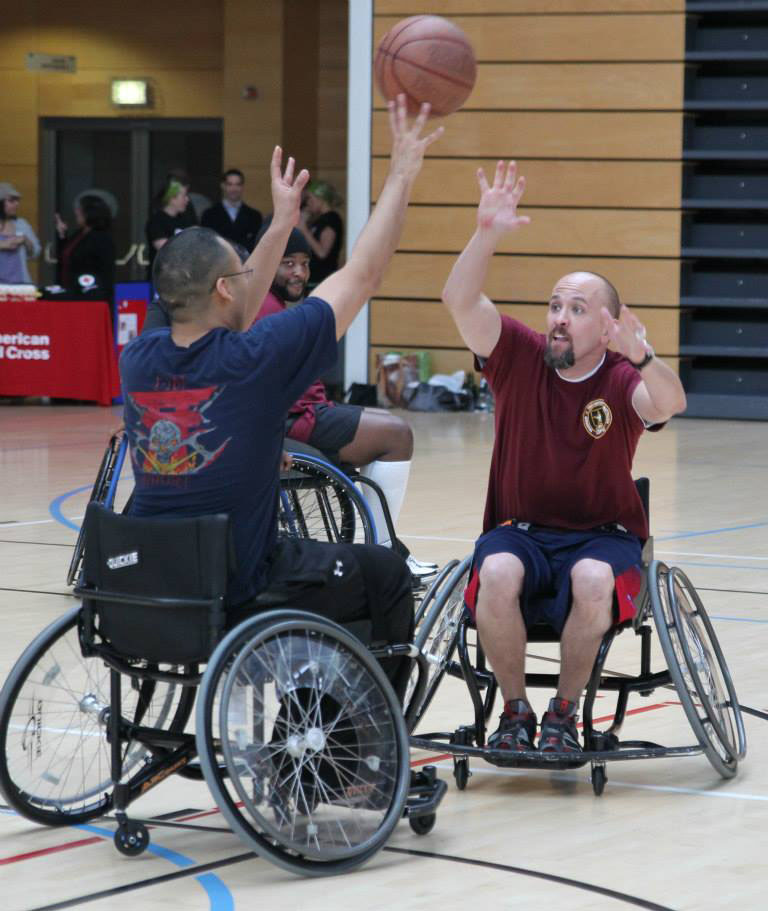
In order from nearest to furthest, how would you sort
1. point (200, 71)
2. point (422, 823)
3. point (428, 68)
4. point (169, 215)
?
point (422, 823)
point (428, 68)
point (169, 215)
point (200, 71)

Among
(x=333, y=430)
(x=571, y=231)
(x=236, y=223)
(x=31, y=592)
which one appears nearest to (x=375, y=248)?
(x=333, y=430)

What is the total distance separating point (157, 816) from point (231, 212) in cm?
1048

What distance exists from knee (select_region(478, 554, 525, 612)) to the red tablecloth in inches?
361

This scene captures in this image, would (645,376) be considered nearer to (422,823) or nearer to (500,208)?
(500,208)

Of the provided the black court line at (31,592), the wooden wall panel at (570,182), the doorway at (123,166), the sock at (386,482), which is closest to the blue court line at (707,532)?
the sock at (386,482)

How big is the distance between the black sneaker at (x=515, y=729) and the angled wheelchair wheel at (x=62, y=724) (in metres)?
0.63

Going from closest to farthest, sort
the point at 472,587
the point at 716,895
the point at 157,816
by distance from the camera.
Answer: the point at 716,895 → the point at 157,816 → the point at 472,587

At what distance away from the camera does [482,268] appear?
3719 mm

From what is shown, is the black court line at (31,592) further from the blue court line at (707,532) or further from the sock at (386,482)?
the blue court line at (707,532)

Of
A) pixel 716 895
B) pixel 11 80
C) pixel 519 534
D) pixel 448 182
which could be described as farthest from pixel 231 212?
pixel 716 895

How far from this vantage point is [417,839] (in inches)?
125

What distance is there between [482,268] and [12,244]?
981 centimetres

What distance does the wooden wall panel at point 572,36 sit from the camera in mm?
12516

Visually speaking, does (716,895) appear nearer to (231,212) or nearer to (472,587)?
(472,587)
